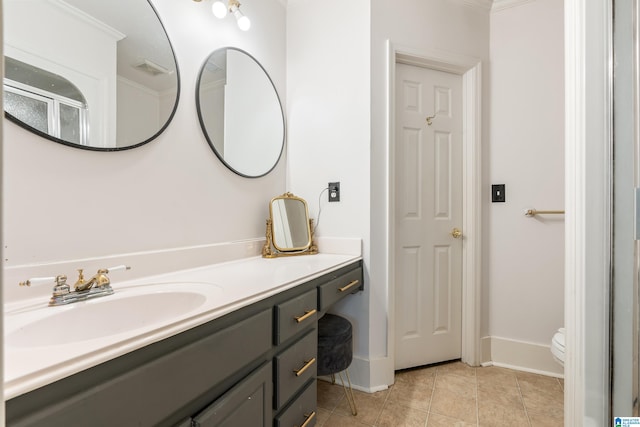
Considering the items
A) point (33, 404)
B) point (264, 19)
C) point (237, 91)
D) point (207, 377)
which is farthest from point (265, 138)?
point (33, 404)

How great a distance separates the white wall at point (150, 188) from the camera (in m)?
0.89

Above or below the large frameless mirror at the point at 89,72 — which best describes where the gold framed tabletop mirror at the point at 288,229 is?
below

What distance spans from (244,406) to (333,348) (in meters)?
0.70

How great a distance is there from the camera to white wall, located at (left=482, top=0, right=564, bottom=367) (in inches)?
78.8

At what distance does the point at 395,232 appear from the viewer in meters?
1.98

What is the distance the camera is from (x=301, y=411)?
3.84 ft

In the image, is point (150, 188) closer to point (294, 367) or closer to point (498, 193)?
point (294, 367)

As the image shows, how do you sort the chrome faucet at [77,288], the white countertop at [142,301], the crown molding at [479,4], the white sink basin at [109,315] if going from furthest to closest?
the crown molding at [479,4]
the chrome faucet at [77,288]
the white sink basin at [109,315]
the white countertop at [142,301]

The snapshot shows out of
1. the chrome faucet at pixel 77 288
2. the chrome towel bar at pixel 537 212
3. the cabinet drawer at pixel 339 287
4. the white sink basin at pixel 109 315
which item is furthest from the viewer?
the chrome towel bar at pixel 537 212

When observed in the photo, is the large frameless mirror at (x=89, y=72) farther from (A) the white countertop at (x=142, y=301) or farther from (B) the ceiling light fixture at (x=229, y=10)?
(A) the white countertop at (x=142, y=301)

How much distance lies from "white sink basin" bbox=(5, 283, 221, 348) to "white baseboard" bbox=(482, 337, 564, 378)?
2.04 m

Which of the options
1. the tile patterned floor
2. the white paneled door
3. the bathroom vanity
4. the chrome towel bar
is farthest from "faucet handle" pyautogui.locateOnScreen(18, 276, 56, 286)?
the chrome towel bar

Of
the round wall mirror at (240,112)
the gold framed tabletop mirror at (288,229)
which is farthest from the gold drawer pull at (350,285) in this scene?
the round wall mirror at (240,112)

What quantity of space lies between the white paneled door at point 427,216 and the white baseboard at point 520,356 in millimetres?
215
